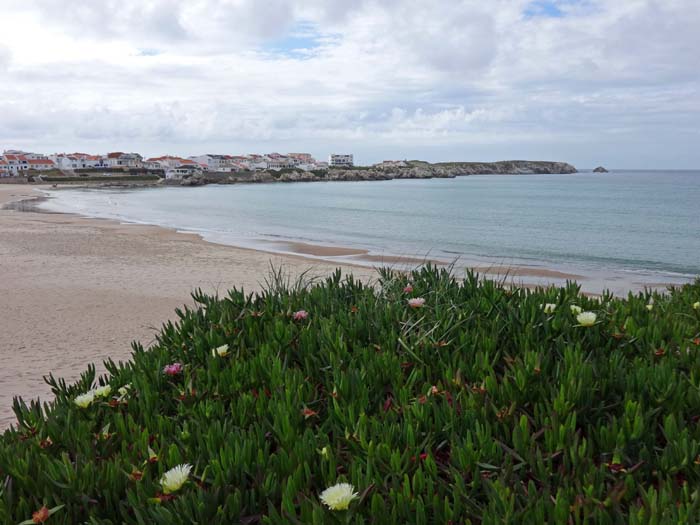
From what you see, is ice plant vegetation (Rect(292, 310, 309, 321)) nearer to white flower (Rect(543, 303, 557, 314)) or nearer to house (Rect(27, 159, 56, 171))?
white flower (Rect(543, 303, 557, 314))

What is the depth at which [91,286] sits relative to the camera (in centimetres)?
1323

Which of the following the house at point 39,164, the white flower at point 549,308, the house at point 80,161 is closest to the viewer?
the white flower at point 549,308

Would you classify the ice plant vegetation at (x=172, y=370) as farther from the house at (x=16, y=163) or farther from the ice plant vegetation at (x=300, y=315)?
the house at (x=16, y=163)

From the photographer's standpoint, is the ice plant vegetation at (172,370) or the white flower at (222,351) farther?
the white flower at (222,351)

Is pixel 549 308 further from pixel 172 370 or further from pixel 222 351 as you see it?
pixel 172 370

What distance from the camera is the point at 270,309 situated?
3.72 metres

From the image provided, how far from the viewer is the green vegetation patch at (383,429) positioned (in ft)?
5.64

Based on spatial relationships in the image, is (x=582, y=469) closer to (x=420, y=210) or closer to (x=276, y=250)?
(x=276, y=250)

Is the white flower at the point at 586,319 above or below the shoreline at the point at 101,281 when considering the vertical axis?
above

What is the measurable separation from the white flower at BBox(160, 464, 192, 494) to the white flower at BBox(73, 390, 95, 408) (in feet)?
3.05

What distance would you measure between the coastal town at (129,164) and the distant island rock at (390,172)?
9.34m

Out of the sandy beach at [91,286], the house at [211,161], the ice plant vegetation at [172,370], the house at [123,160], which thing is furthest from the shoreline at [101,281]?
the house at [211,161]

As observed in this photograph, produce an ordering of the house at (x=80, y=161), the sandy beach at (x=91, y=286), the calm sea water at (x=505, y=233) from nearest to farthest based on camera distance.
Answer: the sandy beach at (x=91, y=286) < the calm sea water at (x=505, y=233) < the house at (x=80, y=161)

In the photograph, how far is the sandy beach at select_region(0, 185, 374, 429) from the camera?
766 cm
